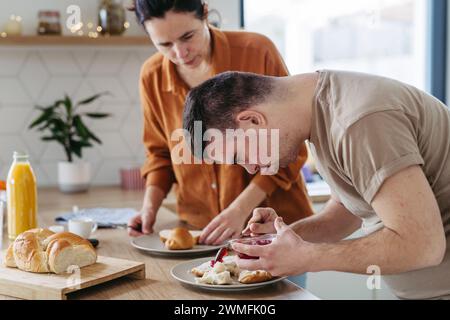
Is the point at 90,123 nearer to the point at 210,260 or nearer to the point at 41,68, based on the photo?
the point at 41,68

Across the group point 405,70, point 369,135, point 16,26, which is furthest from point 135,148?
point 369,135

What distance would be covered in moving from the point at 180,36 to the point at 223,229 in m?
0.54

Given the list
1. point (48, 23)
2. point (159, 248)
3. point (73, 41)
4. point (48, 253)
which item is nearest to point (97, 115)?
point (73, 41)

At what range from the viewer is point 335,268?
4.09ft

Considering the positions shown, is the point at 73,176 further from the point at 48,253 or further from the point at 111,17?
the point at 48,253

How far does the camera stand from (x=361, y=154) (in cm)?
120

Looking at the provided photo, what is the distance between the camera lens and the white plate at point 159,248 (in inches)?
69.3

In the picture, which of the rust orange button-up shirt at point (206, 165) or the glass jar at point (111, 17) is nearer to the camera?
the rust orange button-up shirt at point (206, 165)

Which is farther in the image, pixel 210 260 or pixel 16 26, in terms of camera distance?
pixel 16 26

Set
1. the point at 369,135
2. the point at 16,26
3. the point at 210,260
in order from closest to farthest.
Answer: the point at 369,135 < the point at 210,260 < the point at 16,26

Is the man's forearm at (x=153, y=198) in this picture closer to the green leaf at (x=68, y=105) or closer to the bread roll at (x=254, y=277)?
the bread roll at (x=254, y=277)

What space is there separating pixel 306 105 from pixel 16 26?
83.5 inches

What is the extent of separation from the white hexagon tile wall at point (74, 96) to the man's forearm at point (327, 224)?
1.82 metres

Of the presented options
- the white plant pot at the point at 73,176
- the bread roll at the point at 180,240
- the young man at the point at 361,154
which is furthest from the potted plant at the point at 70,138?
the young man at the point at 361,154
